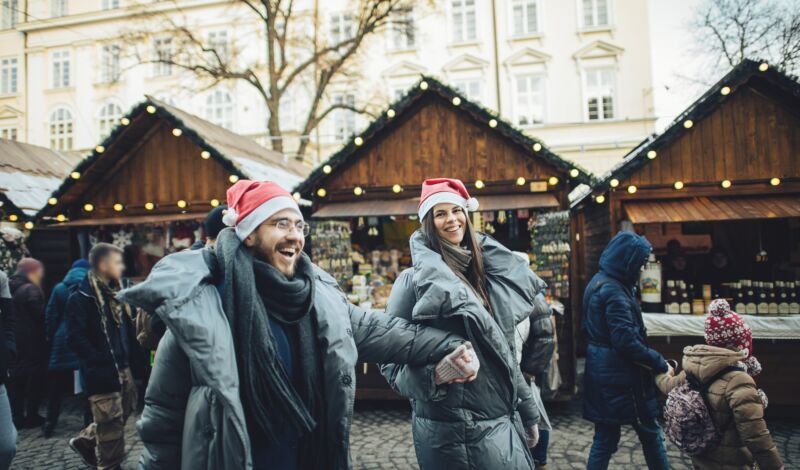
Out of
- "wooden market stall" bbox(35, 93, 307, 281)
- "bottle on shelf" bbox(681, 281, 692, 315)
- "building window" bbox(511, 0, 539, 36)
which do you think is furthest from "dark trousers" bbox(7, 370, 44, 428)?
"building window" bbox(511, 0, 539, 36)

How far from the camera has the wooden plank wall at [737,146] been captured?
20.5ft

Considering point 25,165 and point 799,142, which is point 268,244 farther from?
point 25,165

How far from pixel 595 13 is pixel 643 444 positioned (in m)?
19.6

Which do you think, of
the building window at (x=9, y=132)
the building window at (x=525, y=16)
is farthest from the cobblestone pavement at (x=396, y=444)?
the building window at (x=9, y=132)

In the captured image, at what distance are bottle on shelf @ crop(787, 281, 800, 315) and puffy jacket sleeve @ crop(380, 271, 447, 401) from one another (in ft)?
20.2

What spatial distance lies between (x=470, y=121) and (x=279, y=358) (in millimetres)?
5969

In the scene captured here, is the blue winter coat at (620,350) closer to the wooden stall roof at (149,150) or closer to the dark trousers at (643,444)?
the dark trousers at (643,444)

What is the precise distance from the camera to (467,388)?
2240mm

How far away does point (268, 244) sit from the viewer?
1894 millimetres

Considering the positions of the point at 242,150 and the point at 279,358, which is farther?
the point at 242,150

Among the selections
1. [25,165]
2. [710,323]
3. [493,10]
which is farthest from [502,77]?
[710,323]

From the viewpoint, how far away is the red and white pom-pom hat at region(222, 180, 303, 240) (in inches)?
73.5

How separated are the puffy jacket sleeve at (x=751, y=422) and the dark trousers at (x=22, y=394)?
7608 mm

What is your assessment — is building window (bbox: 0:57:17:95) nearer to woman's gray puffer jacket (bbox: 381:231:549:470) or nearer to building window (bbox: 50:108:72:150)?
building window (bbox: 50:108:72:150)
